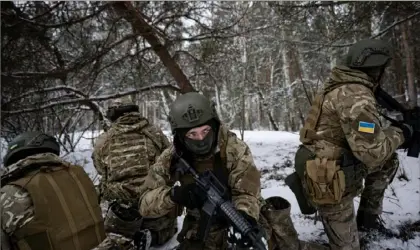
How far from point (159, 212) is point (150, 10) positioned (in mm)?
4934

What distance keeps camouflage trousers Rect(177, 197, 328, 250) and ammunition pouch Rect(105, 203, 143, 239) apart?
98 cm

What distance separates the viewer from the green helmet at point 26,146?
243 centimetres

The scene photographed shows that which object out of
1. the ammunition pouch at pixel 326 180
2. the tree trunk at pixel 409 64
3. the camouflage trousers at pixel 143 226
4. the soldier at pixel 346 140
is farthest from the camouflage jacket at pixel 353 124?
the tree trunk at pixel 409 64

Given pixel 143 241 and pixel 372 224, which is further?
pixel 372 224

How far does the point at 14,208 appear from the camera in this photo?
82.4 inches

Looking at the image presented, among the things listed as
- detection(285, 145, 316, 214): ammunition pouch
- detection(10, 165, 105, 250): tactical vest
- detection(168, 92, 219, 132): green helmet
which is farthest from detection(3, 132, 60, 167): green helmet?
detection(285, 145, 316, 214): ammunition pouch

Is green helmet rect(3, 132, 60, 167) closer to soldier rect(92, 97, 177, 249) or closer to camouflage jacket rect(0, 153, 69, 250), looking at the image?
camouflage jacket rect(0, 153, 69, 250)

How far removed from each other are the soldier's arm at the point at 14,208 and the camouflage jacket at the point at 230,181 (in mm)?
884

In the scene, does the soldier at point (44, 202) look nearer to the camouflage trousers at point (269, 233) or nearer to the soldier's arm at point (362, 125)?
the camouflage trousers at point (269, 233)

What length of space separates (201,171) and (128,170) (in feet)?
4.49

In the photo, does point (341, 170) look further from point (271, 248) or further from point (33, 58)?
point (33, 58)

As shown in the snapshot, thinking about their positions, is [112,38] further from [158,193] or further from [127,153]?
[158,193]

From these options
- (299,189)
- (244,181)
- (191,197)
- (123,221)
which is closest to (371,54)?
(299,189)

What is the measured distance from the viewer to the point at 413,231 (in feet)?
10.9
